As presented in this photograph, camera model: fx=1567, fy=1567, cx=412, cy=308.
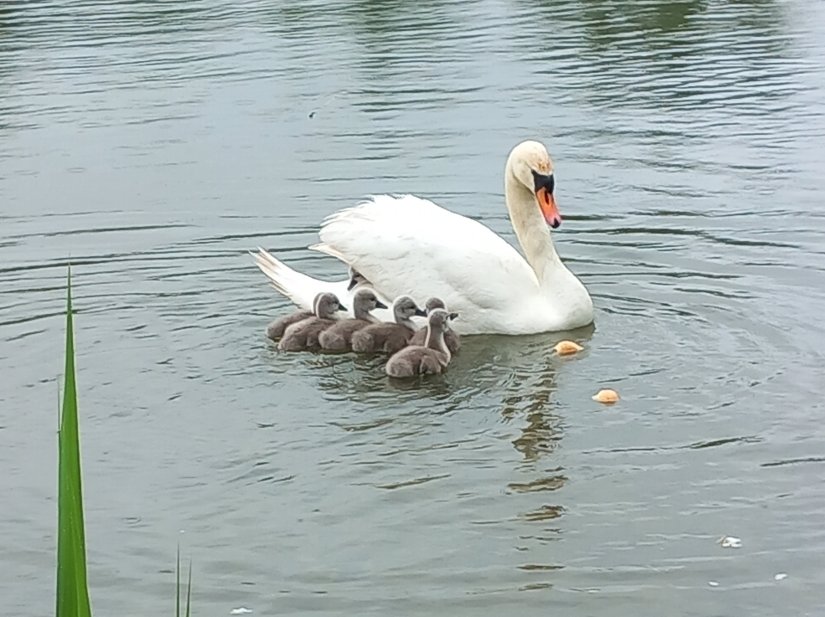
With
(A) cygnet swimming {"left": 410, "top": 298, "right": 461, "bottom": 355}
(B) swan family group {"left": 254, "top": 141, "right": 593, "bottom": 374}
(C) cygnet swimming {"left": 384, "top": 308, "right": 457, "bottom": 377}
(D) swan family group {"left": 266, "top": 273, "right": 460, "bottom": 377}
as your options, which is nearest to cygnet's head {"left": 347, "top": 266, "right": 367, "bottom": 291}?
(B) swan family group {"left": 254, "top": 141, "right": 593, "bottom": 374}

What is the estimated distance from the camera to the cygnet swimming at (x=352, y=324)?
9.23m

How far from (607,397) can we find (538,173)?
6.56 ft

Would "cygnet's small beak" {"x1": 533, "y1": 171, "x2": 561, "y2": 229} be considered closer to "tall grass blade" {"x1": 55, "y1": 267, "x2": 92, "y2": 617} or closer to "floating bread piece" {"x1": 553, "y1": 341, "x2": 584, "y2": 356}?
"floating bread piece" {"x1": 553, "y1": 341, "x2": 584, "y2": 356}

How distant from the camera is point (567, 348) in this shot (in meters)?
9.27

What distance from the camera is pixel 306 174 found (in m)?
14.6

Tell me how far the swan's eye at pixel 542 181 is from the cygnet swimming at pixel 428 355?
49.3 inches

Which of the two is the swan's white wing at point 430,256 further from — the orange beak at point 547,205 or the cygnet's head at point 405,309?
the orange beak at point 547,205

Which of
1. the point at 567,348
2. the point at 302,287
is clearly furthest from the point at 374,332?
the point at 567,348

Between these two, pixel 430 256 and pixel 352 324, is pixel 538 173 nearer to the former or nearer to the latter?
pixel 430 256

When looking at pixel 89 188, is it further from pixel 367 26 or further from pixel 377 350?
pixel 367 26

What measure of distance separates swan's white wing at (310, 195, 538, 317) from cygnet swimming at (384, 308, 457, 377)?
49cm

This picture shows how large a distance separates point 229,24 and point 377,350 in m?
18.4

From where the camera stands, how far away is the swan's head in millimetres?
9773

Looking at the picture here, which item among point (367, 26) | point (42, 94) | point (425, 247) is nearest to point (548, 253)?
point (425, 247)
